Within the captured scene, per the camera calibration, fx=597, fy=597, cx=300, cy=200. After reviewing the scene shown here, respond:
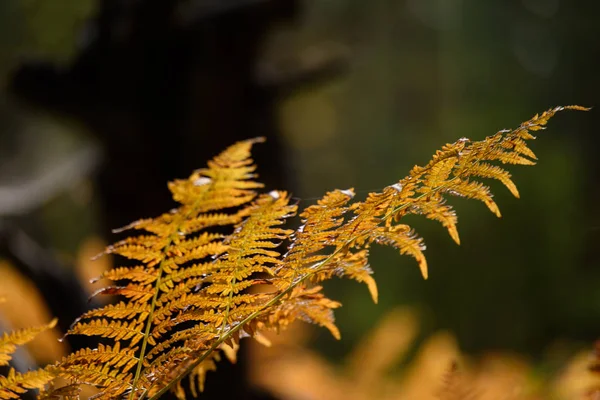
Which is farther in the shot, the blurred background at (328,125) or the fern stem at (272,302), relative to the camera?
the blurred background at (328,125)

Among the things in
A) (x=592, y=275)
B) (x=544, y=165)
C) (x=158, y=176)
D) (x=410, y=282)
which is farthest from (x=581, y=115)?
(x=158, y=176)

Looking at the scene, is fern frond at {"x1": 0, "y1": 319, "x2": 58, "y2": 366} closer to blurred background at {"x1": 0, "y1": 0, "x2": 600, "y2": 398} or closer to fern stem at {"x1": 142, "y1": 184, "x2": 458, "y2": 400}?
fern stem at {"x1": 142, "y1": 184, "x2": 458, "y2": 400}

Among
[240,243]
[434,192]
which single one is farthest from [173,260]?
[434,192]

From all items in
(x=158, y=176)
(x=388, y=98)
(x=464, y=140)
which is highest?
(x=388, y=98)

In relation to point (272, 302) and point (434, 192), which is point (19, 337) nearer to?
point (272, 302)

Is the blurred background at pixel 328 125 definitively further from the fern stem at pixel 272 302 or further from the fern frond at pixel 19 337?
the fern frond at pixel 19 337

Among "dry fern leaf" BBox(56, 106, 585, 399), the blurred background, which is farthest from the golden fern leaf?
the blurred background

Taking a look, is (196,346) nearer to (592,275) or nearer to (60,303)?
(60,303)

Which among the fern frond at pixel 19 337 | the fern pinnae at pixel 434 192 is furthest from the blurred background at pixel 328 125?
the fern frond at pixel 19 337
